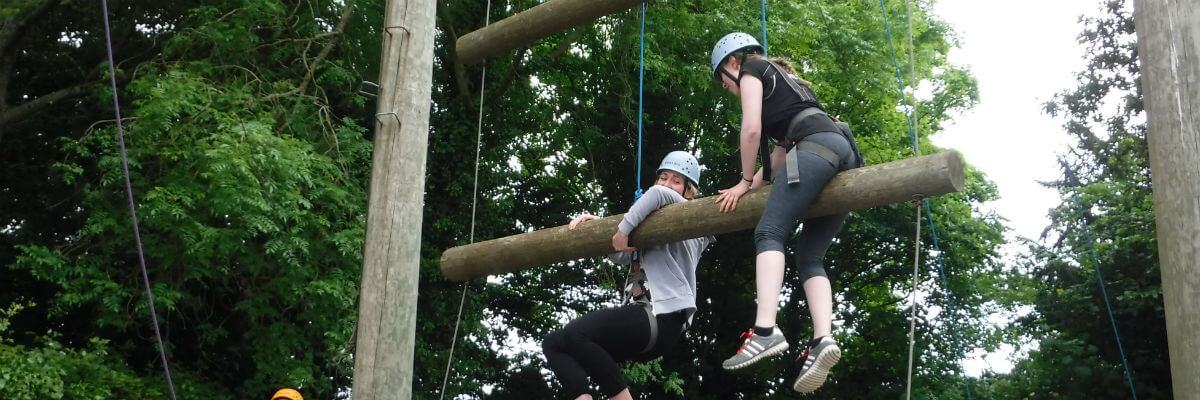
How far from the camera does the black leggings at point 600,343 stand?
14.0ft

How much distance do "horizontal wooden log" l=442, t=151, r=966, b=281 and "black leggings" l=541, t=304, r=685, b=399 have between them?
0.35m

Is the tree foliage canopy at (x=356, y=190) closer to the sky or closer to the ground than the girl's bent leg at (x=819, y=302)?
closer to the sky

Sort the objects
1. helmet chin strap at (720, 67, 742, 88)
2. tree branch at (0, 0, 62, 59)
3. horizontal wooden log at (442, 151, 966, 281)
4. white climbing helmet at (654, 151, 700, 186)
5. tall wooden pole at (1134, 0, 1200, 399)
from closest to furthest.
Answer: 1. tall wooden pole at (1134, 0, 1200, 399)
2. horizontal wooden log at (442, 151, 966, 281)
3. helmet chin strap at (720, 67, 742, 88)
4. white climbing helmet at (654, 151, 700, 186)
5. tree branch at (0, 0, 62, 59)

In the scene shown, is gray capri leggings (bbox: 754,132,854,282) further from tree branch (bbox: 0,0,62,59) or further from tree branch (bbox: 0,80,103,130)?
tree branch (bbox: 0,0,62,59)

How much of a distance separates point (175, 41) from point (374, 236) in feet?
24.1

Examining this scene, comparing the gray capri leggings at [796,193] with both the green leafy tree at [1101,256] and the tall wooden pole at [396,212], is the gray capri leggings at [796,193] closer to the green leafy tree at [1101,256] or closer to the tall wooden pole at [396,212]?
the tall wooden pole at [396,212]

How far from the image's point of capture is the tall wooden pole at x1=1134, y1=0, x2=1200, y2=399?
382 centimetres

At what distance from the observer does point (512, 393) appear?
16.8 metres

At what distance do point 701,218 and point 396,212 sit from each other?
147cm

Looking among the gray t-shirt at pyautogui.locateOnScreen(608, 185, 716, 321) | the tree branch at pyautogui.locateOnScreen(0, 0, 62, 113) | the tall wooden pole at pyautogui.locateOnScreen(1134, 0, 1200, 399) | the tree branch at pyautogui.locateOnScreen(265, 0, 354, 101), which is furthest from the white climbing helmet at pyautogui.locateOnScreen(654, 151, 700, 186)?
the tree branch at pyautogui.locateOnScreen(0, 0, 62, 113)

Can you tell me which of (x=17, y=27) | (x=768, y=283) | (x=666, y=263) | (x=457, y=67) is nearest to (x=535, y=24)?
(x=666, y=263)

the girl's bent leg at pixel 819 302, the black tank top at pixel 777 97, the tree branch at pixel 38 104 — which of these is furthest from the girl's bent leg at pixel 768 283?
the tree branch at pixel 38 104

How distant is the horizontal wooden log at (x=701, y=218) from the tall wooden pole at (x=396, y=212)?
0.44 metres

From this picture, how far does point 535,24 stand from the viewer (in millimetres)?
5887
